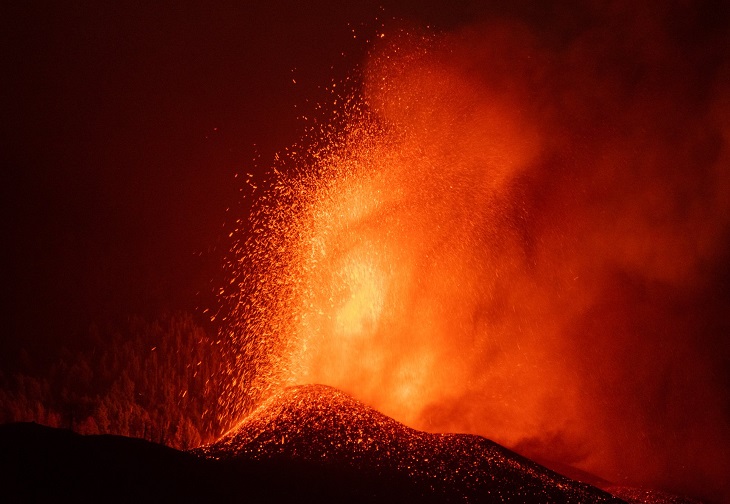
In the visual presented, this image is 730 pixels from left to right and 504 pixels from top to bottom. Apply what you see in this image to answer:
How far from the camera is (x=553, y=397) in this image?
26.4 ft

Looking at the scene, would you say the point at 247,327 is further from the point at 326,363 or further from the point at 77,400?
the point at 77,400

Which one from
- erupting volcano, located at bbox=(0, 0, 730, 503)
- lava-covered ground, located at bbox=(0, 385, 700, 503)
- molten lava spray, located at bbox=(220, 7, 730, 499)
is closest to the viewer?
lava-covered ground, located at bbox=(0, 385, 700, 503)

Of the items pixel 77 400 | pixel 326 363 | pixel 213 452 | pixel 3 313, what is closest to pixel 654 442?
pixel 326 363

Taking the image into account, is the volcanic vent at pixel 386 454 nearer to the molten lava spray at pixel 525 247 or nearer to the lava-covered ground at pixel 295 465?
the lava-covered ground at pixel 295 465

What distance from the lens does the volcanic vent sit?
408 cm

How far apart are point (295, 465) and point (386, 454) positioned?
0.64 metres

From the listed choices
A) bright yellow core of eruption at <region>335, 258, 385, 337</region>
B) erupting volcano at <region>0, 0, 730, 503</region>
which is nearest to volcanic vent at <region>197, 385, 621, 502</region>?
erupting volcano at <region>0, 0, 730, 503</region>

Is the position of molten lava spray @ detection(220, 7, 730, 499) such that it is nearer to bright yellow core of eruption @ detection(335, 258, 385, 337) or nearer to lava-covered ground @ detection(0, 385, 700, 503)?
bright yellow core of eruption @ detection(335, 258, 385, 337)

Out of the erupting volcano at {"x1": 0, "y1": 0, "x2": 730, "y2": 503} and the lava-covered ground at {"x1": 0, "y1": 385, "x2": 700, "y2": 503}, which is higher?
the erupting volcano at {"x1": 0, "y1": 0, "x2": 730, "y2": 503}

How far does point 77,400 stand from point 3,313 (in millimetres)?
2277

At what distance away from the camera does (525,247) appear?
8.80 meters

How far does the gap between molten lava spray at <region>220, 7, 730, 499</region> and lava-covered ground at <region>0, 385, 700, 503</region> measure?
217cm

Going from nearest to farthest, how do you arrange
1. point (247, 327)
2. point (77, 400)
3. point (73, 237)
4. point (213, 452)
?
1. point (213, 452)
2. point (77, 400)
3. point (247, 327)
4. point (73, 237)

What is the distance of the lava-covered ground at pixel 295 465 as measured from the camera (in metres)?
3.19
